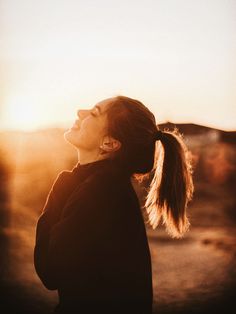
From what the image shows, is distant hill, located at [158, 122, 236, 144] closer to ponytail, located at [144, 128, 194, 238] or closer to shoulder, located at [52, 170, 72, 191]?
ponytail, located at [144, 128, 194, 238]

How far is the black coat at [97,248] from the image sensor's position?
97cm

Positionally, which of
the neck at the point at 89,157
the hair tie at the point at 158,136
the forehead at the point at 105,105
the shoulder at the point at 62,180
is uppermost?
the forehead at the point at 105,105

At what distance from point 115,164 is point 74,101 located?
1.85 feet

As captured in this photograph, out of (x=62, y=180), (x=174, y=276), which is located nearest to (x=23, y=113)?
(x=62, y=180)

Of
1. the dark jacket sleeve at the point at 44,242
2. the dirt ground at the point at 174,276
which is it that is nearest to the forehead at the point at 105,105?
Result: the dark jacket sleeve at the point at 44,242

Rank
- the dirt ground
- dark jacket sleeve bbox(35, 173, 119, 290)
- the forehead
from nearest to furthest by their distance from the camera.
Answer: dark jacket sleeve bbox(35, 173, 119, 290), the forehead, the dirt ground

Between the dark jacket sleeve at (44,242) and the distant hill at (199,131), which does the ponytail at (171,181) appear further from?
the distant hill at (199,131)

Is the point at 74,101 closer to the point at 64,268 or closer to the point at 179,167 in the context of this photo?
the point at 179,167

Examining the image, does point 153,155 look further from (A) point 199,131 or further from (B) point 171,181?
(A) point 199,131

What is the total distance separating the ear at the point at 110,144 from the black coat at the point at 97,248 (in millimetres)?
49

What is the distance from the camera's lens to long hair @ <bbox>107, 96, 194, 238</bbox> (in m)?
1.05

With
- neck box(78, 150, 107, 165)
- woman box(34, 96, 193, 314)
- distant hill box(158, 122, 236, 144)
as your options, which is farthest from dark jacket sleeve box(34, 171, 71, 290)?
distant hill box(158, 122, 236, 144)

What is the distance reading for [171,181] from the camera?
110 cm

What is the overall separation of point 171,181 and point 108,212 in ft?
0.71
